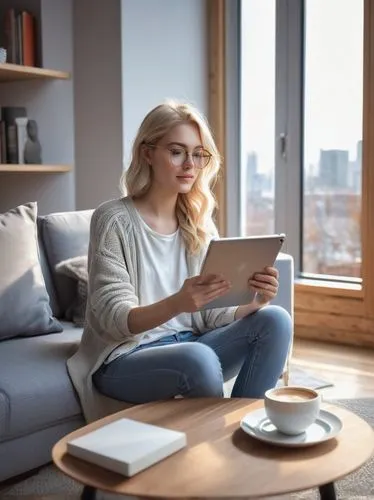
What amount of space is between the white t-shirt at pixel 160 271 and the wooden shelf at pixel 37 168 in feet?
4.88

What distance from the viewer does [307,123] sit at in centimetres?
391

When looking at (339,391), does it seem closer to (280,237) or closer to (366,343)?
(366,343)

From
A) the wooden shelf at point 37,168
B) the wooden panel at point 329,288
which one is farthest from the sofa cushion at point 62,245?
the wooden panel at point 329,288

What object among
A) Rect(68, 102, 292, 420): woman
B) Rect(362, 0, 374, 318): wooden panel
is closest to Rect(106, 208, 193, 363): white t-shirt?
Rect(68, 102, 292, 420): woman

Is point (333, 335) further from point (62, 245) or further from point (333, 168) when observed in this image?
point (62, 245)

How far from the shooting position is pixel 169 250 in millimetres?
2133

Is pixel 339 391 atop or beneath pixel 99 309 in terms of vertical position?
beneath

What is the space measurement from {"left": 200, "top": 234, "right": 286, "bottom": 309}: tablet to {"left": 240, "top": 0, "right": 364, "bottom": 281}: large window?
1.94 m

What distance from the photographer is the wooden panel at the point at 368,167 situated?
3.55 m

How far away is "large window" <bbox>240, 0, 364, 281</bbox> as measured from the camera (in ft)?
12.4

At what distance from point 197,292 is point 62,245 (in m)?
0.98

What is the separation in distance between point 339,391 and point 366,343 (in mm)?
762

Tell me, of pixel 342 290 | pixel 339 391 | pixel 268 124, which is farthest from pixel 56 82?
pixel 339 391

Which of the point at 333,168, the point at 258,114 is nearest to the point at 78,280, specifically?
the point at 333,168
